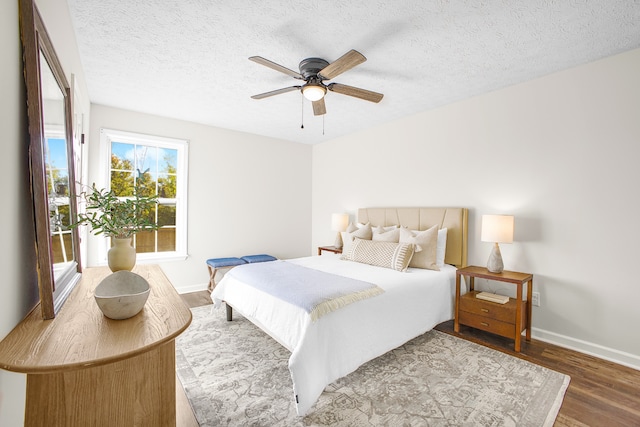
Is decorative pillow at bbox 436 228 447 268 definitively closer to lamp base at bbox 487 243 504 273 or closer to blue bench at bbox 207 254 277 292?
lamp base at bbox 487 243 504 273

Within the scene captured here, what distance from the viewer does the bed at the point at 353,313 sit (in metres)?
1.91

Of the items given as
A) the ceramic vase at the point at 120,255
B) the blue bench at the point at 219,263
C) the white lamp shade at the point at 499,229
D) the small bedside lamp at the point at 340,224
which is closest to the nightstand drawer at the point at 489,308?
the white lamp shade at the point at 499,229

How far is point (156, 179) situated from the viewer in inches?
167

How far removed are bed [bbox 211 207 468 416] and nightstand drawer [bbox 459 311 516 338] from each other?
152 mm

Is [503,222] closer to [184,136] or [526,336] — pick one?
[526,336]

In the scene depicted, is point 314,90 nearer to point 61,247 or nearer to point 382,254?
point 382,254

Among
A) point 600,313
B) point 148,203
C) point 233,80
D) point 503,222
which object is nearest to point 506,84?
point 503,222

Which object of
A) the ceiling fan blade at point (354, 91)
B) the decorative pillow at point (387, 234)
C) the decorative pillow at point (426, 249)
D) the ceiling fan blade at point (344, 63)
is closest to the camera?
the ceiling fan blade at point (344, 63)

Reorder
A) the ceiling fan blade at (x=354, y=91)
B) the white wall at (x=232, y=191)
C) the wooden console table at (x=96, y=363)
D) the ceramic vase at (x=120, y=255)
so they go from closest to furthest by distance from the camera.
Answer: the wooden console table at (x=96, y=363), the ceramic vase at (x=120, y=255), the ceiling fan blade at (x=354, y=91), the white wall at (x=232, y=191)

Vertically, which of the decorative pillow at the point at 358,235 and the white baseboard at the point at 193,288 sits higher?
the decorative pillow at the point at 358,235

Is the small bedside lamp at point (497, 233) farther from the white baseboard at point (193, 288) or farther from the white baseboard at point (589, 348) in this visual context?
the white baseboard at point (193, 288)

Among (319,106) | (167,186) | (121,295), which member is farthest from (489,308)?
(167,186)

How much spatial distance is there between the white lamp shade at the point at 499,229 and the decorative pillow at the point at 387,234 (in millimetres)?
1000

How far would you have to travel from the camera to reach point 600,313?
257 centimetres
